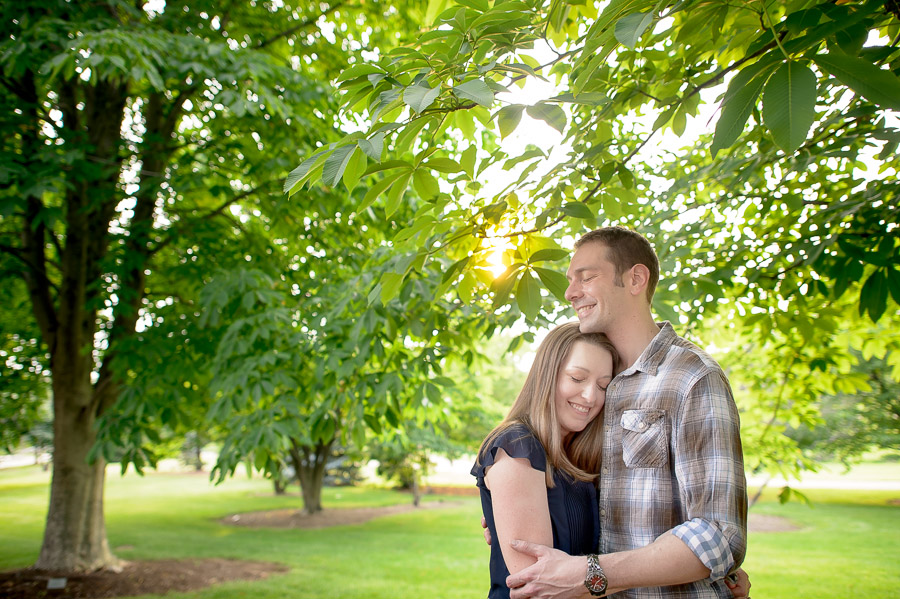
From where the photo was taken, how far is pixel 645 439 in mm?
1727

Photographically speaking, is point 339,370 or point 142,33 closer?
point 339,370

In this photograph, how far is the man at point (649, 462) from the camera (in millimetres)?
1528

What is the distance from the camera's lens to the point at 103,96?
7219mm

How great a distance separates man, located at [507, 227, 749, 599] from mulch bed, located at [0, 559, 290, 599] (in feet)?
23.0

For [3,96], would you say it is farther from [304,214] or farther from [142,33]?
[304,214]

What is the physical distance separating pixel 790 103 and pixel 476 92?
57 cm

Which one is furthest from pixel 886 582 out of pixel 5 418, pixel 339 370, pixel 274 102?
pixel 5 418

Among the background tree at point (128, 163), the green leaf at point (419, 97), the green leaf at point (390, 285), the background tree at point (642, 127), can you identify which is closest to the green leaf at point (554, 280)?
the background tree at point (642, 127)

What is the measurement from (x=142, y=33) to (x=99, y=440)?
10.3ft

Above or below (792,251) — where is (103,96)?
above

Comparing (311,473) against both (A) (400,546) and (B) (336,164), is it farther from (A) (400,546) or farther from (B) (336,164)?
(B) (336,164)

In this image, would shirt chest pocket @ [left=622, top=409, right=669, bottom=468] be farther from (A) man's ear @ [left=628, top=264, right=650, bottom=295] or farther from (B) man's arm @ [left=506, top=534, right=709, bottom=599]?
(A) man's ear @ [left=628, top=264, right=650, bottom=295]

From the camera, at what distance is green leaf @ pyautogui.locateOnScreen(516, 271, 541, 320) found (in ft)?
7.27

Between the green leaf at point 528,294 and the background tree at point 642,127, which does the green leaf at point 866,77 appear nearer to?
the background tree at point 642,127
